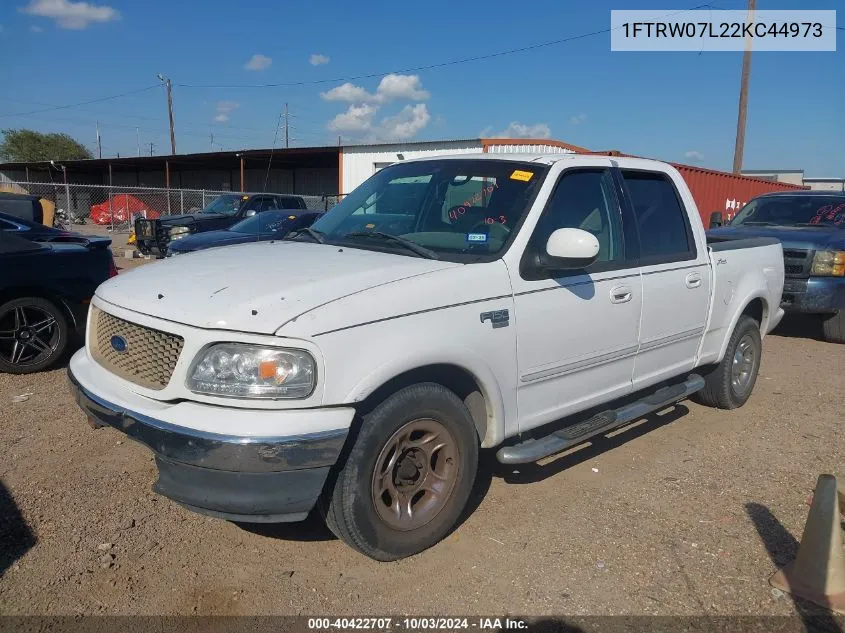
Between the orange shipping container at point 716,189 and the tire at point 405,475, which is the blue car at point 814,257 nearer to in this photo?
the tire at point 405,475

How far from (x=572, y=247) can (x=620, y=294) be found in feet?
2.55

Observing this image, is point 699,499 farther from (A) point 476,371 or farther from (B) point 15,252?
(B) point 15,252

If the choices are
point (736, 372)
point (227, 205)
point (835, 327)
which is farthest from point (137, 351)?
point (227, 205)

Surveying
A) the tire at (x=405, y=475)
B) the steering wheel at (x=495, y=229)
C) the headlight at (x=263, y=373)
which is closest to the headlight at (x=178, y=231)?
the steering wheel at (x=495, y=229)

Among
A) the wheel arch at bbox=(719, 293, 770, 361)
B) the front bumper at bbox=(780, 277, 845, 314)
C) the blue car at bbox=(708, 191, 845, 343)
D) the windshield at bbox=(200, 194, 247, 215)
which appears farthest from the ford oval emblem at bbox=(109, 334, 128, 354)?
the windshield at bbox=(200, 194, 247, 215)

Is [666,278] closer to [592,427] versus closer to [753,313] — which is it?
[592,427]

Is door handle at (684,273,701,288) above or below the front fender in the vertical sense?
above

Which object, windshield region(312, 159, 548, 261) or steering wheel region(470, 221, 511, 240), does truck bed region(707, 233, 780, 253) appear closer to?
windshield region(312, 159, 548, 261)

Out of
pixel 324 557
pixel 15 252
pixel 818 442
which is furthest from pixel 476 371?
pixel 15 252

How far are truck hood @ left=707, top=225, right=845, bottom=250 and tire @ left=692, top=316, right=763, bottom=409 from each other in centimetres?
296

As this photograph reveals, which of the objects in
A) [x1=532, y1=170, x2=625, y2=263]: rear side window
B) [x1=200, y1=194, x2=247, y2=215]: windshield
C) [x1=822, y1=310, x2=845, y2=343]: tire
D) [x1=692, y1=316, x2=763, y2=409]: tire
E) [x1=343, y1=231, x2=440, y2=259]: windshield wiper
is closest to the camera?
[x1=343, y1=231, x2=440, y2=259]: windshield wiper

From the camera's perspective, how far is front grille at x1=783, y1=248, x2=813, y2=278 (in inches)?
324

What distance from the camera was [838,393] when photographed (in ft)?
20.7

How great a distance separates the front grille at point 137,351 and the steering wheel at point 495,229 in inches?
65.4
